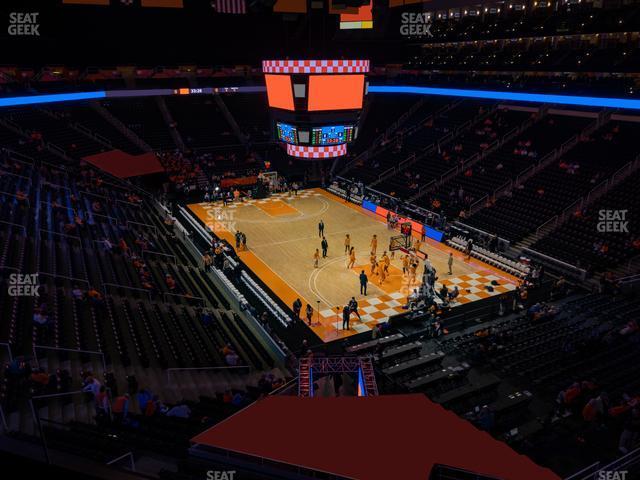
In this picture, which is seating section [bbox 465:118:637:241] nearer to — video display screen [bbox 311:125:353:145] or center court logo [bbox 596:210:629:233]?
center court logo [bbox 596:210:629:233]

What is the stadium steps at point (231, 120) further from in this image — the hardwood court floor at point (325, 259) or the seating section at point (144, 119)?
the hardwood court floor at point (325, 259)

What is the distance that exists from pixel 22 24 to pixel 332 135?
25.2 metres

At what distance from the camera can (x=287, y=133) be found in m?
14.6

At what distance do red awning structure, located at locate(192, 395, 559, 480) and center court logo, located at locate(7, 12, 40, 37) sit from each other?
31.2 m

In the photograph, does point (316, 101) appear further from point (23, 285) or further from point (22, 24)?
point (22, 24)

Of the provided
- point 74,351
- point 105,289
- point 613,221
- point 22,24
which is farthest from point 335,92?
point 22,24

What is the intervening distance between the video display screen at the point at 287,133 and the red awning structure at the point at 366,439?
9012mm

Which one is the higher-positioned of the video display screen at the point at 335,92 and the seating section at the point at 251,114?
the seating section at the point at 251,114

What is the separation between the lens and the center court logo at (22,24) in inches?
1114

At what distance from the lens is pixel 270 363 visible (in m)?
13.8

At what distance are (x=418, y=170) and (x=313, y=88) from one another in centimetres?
2199

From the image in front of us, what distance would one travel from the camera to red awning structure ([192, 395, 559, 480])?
555 centimetres

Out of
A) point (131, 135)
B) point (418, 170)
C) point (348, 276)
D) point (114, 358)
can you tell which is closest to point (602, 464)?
point (114, 358)

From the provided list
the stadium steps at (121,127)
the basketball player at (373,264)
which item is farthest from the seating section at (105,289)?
the stadium steps at (121,127)
